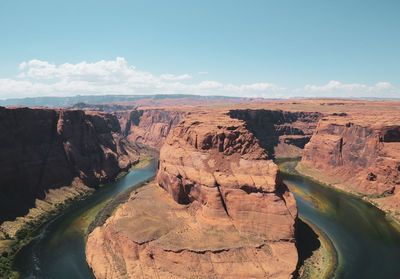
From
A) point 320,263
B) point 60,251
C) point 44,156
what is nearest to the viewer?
point 320,263

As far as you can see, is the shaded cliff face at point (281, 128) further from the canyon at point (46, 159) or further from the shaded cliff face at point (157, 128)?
the canyon at point (46, 159)

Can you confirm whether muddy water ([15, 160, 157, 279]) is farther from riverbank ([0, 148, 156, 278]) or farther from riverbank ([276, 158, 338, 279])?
riverbank ([276, 158, 338, 279])

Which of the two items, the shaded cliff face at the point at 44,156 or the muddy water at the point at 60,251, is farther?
the shaded cliff face at the point at 44,156

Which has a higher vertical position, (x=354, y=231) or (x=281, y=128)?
(x=281, y=128)

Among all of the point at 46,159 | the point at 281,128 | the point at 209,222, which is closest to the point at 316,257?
the point at 209,222

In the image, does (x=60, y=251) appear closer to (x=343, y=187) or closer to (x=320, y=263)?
(x=320, y=263)

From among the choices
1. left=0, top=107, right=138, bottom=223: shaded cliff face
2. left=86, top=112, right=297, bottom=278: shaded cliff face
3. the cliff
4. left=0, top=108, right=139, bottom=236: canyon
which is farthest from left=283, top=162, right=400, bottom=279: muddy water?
left=0, top=107, right=138, bottom=223: shaded cliff face

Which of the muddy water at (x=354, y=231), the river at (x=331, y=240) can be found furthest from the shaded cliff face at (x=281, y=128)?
the river at (x=331, y=240)
